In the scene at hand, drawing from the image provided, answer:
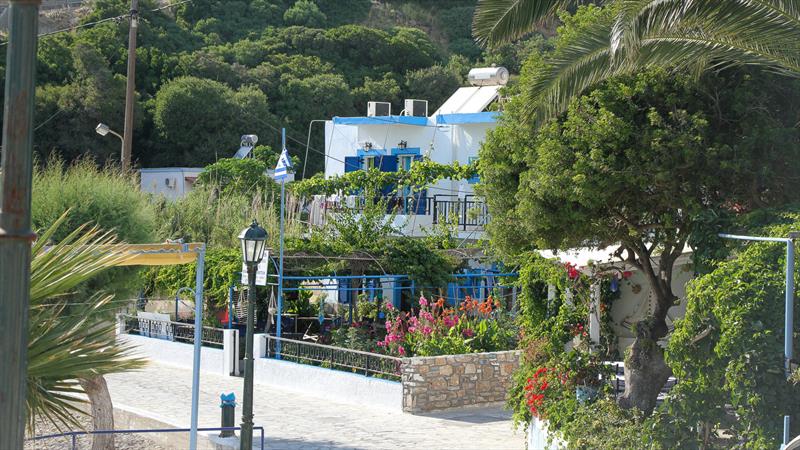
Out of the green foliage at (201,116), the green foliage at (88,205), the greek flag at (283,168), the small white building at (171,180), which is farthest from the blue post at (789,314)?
the green foliage at (201,116)

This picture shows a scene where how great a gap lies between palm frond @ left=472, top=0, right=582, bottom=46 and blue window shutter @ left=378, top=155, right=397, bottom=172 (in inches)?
797

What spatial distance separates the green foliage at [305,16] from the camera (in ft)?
209

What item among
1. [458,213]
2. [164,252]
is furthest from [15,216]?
[458,213]

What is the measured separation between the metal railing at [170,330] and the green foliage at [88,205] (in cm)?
530

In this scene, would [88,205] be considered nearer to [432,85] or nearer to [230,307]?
[230,307]

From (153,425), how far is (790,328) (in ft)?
31.0

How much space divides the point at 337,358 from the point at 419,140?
14.2m

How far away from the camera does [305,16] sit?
63.9m

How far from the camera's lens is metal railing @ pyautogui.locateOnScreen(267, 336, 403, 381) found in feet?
54.4

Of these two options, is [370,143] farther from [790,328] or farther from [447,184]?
[790,328]

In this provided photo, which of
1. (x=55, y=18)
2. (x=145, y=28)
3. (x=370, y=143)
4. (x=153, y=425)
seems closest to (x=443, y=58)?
(x=145, y=28)

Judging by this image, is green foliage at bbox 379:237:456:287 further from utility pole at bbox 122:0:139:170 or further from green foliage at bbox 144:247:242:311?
utility pole at bbox 122:0:139:170

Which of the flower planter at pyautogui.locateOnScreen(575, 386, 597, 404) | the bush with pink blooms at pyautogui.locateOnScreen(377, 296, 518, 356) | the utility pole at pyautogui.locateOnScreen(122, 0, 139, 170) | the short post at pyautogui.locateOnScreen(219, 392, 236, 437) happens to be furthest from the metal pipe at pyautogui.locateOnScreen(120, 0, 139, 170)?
the flower planter at pyautogui.locateOnScreen(575, 386, 597, 404)

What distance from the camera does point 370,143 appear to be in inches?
1240
